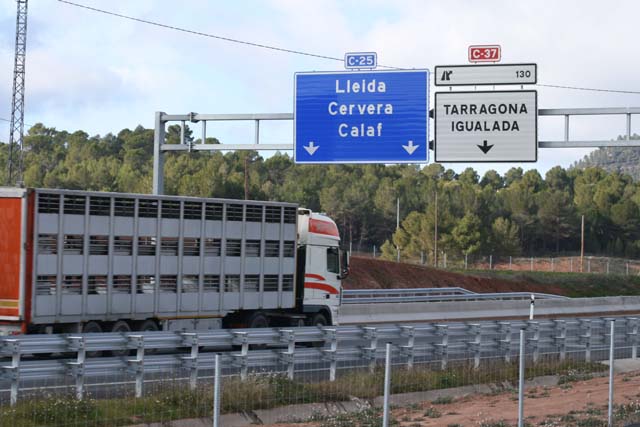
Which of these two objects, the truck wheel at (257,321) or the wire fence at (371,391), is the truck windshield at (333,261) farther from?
the wire fence at (371,391)

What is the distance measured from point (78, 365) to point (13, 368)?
3.48 ft

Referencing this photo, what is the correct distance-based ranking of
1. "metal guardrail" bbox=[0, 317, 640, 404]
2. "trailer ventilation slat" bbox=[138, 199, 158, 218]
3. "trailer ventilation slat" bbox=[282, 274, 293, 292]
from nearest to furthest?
"metal guardrail" bbox=[0, 317, 640, 404] < "trailer ventilation slat" bbox=[138, 199, 158, 218] < "trailer ventilation slat" bbox=[282, 274, 293, 292]

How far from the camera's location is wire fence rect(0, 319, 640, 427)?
13977mm

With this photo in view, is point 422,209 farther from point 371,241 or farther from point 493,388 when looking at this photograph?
point 493,388

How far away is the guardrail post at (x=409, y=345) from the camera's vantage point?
20.0 meters

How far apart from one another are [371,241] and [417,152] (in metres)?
93.9

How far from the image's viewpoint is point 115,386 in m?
15.7

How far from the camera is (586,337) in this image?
84.2 ft

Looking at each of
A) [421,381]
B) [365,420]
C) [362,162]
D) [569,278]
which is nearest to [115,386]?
[365,420]

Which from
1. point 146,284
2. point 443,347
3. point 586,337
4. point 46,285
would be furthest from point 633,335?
point 46,285

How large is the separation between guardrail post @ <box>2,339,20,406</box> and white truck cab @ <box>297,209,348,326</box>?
12441 mm

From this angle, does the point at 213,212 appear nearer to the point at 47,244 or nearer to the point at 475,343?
the point at 47,244

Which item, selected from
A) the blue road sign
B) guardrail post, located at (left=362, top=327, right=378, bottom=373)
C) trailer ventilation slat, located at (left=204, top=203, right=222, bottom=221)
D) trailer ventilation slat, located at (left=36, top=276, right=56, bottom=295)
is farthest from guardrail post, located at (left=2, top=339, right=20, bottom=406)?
the blue road sign

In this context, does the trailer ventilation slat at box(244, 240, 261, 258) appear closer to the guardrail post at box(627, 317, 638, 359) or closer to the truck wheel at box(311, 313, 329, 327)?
the truck wheel at box(311, 313, 329, 327)
